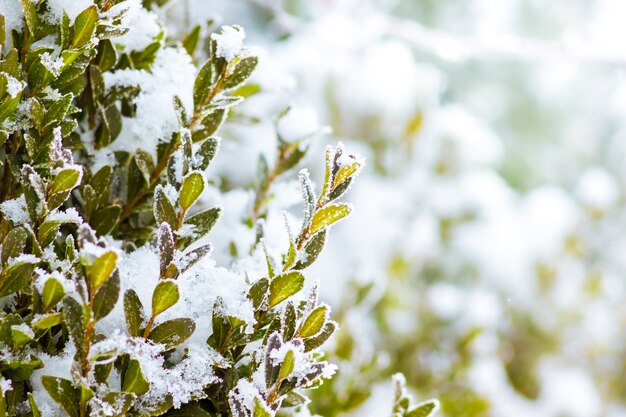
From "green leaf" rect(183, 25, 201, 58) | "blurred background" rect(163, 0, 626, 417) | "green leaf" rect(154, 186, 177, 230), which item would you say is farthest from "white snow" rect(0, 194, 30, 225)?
"blurred background" rect(163, 0, 626, 417)

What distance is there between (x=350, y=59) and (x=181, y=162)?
2084mm

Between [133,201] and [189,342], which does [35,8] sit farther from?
[189,342]

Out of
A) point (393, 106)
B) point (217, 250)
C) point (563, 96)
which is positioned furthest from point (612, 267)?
point (563, 96)

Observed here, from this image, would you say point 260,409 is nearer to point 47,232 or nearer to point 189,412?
point 189,412

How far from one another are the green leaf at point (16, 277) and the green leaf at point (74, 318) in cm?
9

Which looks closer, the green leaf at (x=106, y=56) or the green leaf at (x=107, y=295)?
the green leaf at (x=107, y=295)

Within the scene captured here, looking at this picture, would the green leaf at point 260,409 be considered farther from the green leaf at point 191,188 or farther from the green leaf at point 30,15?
the green leaf at point 30,15

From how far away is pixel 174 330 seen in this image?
23.7 inches

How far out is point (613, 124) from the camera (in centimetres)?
411

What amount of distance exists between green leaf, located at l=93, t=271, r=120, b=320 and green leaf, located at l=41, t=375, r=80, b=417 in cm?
7

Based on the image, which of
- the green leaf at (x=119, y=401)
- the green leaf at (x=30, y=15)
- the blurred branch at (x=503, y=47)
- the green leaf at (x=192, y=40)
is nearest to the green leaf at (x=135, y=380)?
the green leaf at (x=119, y=401)

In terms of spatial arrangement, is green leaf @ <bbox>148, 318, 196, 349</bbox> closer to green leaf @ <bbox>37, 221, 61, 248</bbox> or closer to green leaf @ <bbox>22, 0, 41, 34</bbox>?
green leaf @ <bbox>37, 221, 61, 248</bbox>

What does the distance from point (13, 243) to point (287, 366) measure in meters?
0.28

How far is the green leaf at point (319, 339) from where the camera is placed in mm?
635
